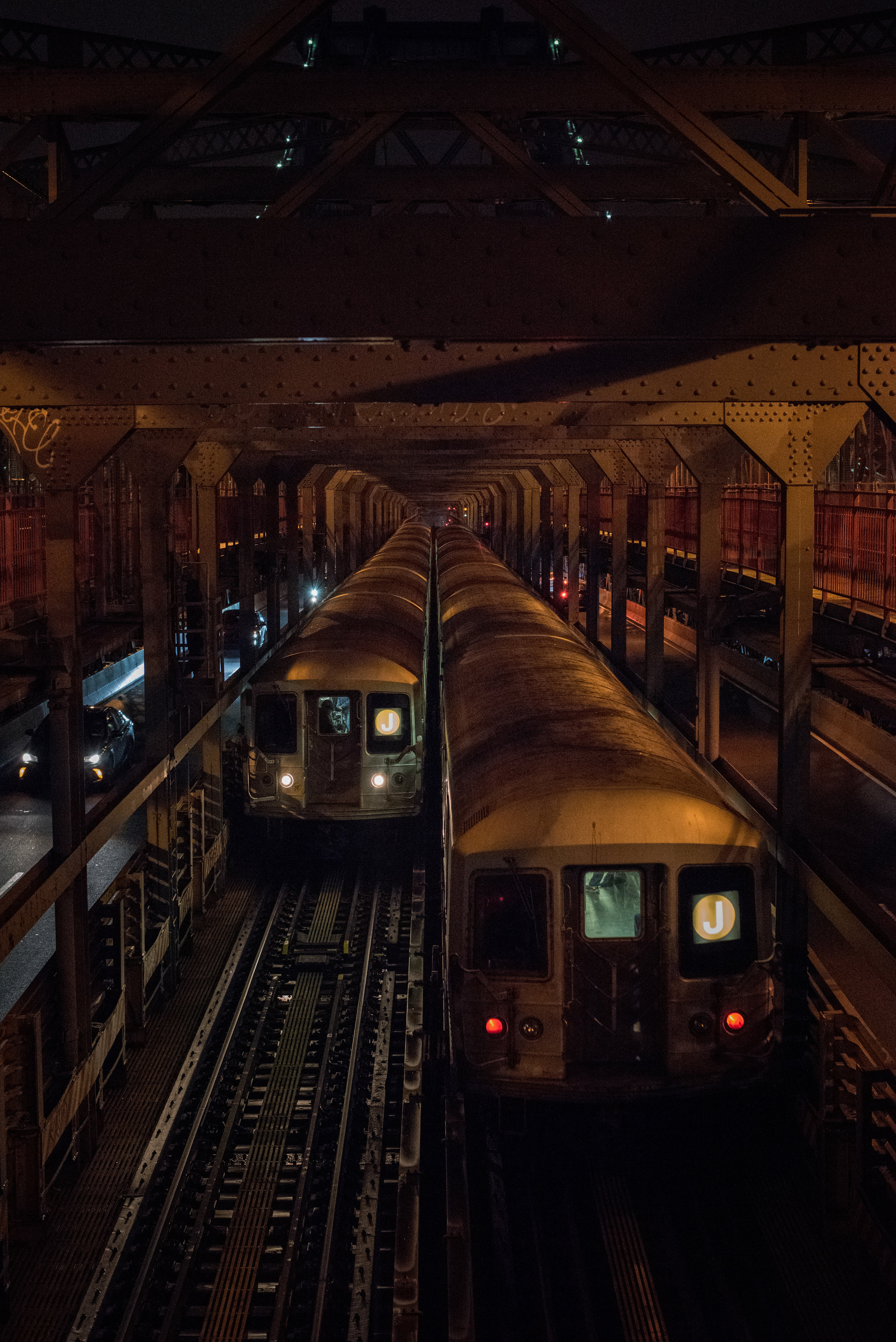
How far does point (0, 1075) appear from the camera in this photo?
6137 millimetres

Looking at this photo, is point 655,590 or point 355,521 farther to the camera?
point 355,521

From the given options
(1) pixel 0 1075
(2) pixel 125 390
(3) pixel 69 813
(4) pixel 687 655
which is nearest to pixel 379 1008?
(3) pixel 69 813

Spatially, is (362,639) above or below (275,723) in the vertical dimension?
above

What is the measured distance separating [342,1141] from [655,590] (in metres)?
8.12

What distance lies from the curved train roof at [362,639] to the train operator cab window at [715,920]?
6727 millimetres

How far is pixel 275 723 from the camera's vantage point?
43.2 feet

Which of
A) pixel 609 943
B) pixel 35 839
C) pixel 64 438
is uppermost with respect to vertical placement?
pixel 64 438

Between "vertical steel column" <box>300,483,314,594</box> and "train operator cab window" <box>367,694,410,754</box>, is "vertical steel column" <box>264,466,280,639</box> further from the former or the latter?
"train operator cab window" <box>367,694,410,754</box>

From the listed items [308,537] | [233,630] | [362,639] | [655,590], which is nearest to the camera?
[362,639]

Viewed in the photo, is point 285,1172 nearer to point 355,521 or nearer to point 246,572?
point 246,572

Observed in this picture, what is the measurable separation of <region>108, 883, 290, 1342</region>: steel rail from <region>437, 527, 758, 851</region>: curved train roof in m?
2.70

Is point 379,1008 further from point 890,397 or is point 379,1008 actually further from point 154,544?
point 890,397

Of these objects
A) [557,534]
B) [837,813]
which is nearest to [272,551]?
[557,534]

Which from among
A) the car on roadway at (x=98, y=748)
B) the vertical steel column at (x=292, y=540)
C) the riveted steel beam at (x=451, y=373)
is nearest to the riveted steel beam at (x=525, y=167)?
the riveted steel beam at (x=451, y=373)
